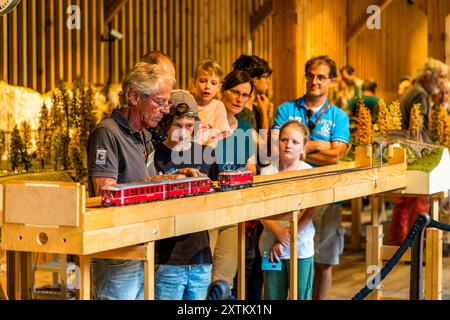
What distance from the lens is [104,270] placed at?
3.80m

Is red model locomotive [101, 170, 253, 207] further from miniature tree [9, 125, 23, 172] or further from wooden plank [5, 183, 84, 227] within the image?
miniature tree [9, 125, 23, 172]

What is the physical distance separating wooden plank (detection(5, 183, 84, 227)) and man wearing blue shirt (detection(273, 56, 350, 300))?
2.92 m

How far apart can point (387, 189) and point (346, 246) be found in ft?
12.8

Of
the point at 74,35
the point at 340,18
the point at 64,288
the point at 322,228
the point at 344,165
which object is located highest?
the point at 340,18

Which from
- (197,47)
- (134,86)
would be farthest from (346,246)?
(134,86)

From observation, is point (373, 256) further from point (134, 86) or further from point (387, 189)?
point (134, 86)

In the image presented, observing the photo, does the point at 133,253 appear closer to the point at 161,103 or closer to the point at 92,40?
the point at 161,103

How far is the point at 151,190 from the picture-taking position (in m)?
3.71

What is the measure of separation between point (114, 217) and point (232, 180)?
2.97 ft

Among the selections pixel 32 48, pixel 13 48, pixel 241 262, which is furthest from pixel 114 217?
pixel 32 48

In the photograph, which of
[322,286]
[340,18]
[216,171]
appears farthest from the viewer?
[340,18]

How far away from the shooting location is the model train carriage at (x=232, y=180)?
4207mm

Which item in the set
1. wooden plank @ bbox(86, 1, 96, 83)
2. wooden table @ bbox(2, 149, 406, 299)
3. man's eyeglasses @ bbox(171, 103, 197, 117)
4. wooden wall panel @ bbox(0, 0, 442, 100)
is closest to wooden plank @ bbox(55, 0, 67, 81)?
wooden wall panel @ bbox(0, 0, 442, 100)

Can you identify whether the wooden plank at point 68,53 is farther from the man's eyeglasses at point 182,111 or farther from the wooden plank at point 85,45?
the man's eyeglasses at point 182,111
